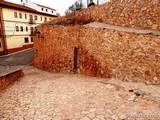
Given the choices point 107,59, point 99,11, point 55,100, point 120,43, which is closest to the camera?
point 55,100

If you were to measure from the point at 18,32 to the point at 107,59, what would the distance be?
19633 mm

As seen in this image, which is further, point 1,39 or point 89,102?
point 1,39

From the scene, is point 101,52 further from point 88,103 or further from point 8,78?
point 8,78

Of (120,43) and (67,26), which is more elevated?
(67,26)

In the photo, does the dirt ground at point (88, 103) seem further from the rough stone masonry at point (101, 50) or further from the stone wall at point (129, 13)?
the stone wall at point (129, 13)

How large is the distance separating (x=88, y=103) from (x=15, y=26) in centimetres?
2148

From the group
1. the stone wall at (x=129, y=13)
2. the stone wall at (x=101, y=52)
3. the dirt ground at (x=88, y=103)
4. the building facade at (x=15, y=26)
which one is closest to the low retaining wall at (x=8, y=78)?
the dirt ground at (x=88, y=103)

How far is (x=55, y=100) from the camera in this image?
258 inches

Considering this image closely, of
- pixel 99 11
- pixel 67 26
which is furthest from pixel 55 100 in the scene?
pixel 99 11

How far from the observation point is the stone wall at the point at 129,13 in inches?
320

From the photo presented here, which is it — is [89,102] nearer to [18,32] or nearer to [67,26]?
[67,26]

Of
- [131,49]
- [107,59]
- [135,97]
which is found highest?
[131,49]

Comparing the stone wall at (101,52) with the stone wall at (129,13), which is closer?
the stone wall at (101,52)

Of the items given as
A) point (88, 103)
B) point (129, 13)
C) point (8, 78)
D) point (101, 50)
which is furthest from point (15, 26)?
point (88, 103)
